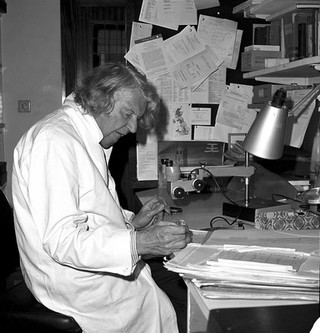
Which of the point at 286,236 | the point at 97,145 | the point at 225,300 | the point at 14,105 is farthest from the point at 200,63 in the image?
the point at 225,300

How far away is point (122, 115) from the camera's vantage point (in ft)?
5.63

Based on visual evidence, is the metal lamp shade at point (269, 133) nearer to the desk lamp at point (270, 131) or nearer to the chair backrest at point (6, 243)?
the desk lamp at point (270, 131)

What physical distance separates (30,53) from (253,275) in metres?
2.64

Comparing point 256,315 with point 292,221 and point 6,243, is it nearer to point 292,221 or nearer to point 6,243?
point 292,221

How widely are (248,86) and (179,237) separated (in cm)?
187

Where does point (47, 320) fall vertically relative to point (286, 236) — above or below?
below

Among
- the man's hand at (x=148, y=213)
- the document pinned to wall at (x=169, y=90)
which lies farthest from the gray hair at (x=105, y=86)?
the document pinned to wall at (x=169, y=90)

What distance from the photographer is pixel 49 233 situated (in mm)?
1354

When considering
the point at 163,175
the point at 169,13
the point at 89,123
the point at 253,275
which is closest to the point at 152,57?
the point at 169,13

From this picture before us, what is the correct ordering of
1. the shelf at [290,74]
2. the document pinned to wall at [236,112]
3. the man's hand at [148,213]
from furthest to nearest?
the document pinned to wall at [236,112], the shelf at [290,74], the man's hand at [148,213]

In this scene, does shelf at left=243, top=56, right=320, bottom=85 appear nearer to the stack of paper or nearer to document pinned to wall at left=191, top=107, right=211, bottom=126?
document pinned to wall at left=191, top=107, right=211, bottom=126

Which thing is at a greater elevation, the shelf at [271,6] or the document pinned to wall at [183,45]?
the shelf at [271,6]

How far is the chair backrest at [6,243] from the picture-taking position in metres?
1.76

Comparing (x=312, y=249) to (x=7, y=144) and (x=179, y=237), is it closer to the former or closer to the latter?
(x=179, y=237)
